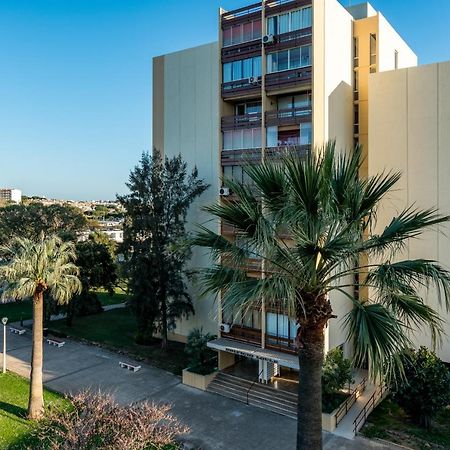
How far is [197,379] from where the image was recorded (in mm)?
19359

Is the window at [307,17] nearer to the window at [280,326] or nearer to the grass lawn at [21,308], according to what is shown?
the window at [280,326]

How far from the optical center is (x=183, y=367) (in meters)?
21.6

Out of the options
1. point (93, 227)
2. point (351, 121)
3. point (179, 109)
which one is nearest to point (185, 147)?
point (179, 109)

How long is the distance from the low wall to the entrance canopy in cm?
137

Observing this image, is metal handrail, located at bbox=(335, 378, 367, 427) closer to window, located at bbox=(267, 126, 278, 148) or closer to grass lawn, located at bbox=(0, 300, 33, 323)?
window, located at bbox=(267, 126, 278, 148)

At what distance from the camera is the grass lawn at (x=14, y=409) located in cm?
1450

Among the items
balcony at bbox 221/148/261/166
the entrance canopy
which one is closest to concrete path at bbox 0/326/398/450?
the entrance canopy

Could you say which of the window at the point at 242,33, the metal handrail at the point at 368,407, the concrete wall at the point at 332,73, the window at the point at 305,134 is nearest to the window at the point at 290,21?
the concrete wall at the point at 332,73

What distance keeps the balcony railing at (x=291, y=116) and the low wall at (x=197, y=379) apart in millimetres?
12041

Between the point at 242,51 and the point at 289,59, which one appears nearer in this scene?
the point at 289,59

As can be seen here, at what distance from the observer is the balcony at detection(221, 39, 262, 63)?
64.0 ft

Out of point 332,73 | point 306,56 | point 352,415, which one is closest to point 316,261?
point 352,415

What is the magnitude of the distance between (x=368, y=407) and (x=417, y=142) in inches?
465

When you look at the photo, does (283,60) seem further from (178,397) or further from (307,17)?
(178,397)
